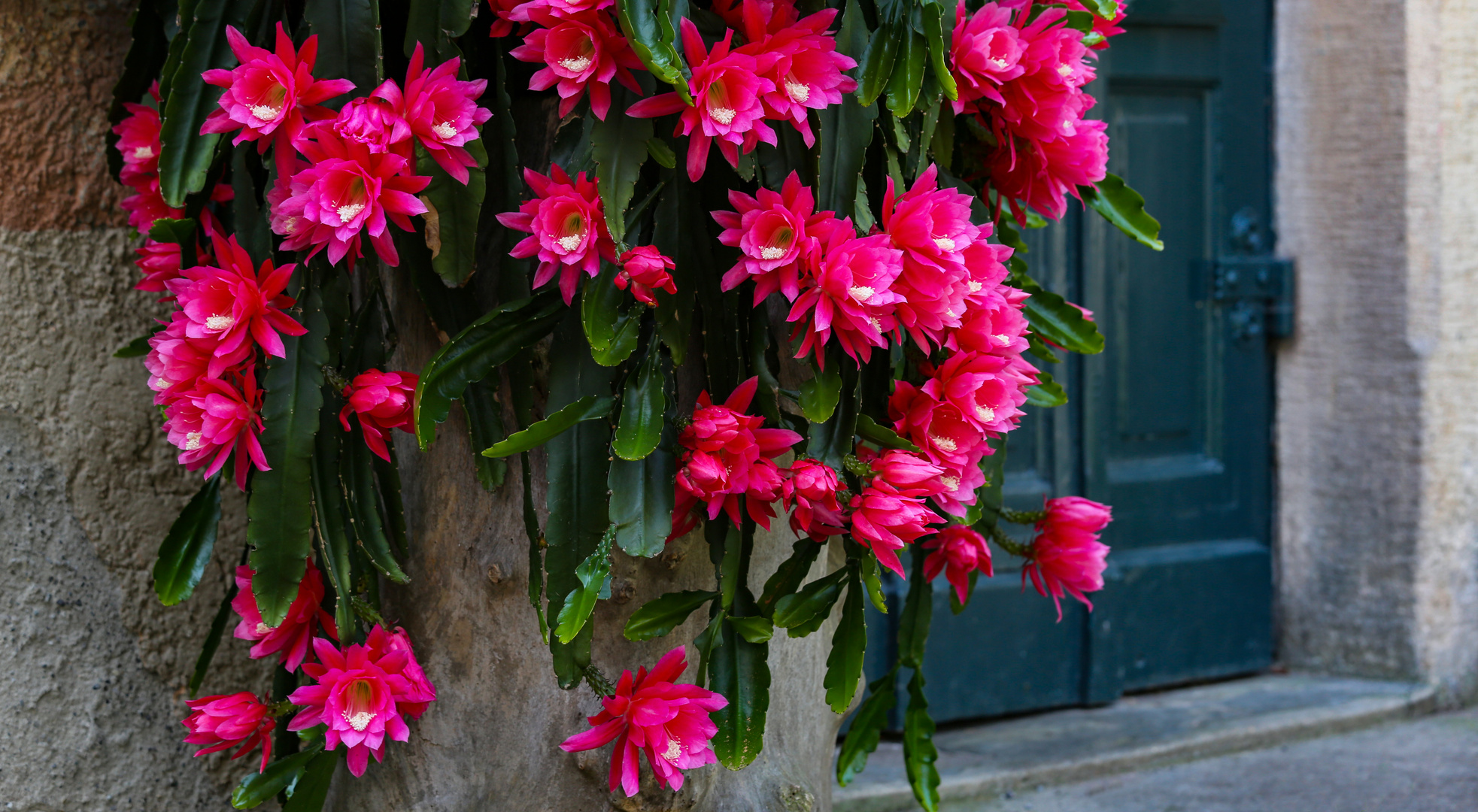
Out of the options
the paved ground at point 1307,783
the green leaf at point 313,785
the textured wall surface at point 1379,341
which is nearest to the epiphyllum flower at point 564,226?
the green leaf at point 313,785

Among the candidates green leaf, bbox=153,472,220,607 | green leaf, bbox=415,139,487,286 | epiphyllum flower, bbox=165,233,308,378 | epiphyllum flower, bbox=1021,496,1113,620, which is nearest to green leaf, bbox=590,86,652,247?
green leaf, bbox=415,139,487,286

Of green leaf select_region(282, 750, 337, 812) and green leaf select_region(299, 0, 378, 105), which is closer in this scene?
green leaf select_region(299, 0, 378, 105)

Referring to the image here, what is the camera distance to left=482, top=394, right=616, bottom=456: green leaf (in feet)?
3.63

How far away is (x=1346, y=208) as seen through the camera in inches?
121

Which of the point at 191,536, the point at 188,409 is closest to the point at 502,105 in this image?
the point at 188,409

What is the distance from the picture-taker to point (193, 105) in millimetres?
1229

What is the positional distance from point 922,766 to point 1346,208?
7.24 ft

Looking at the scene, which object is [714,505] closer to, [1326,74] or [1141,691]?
[1141,691]

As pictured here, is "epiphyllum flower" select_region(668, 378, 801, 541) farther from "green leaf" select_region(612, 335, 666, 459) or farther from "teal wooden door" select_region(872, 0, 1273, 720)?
"teal wooden door" select_region(872, 0, 1273, 720)

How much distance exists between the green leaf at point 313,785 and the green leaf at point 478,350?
0.39 m

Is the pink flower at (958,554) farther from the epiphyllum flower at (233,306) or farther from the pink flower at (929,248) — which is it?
the epiphyllum flower at (233,306)

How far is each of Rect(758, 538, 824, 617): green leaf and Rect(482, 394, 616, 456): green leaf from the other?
250mm

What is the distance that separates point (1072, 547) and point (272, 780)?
0.98 m

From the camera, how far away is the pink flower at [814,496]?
1.14 meters
